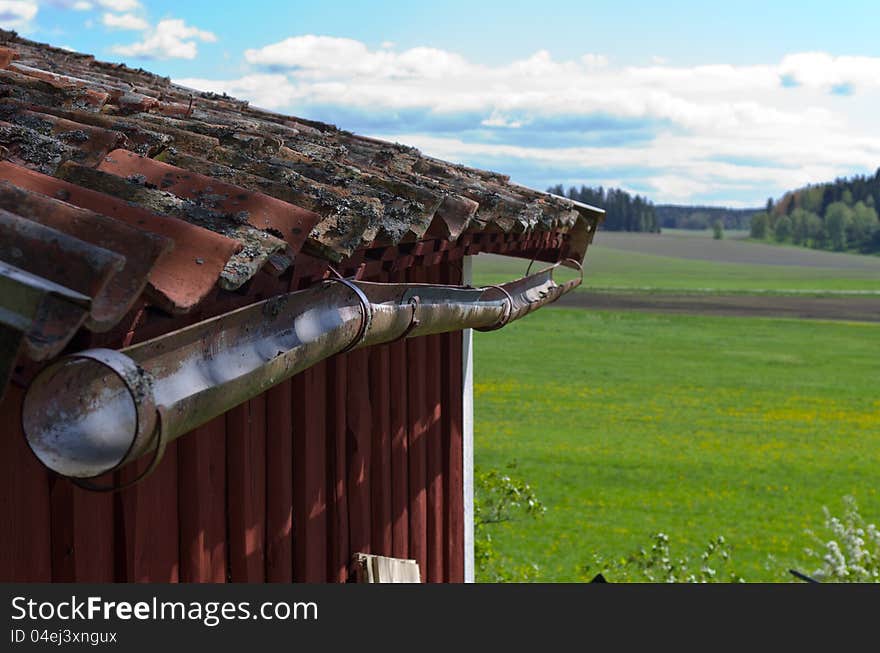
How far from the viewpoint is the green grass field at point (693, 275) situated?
73.9m

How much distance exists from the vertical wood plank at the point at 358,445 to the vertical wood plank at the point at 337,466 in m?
0.03

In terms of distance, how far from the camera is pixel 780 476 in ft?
67.7

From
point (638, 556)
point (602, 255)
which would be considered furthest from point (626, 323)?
point (602, 255)

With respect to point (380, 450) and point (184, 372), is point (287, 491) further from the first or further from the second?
point (184, 372)

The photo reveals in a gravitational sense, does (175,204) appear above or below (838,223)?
below

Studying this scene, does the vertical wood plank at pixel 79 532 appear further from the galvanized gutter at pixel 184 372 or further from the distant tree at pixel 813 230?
the distant tree at pixel 813 230

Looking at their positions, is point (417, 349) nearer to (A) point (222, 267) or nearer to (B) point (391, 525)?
(B) point (391, 525)

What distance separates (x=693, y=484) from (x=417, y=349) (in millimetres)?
15543

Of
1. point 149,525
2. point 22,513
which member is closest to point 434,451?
point 149,525

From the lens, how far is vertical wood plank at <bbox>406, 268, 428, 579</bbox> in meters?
5.12

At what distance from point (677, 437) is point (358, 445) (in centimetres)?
2062

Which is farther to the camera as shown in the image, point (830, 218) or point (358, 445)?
point (830, 218)

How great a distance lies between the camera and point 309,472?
3.86 m

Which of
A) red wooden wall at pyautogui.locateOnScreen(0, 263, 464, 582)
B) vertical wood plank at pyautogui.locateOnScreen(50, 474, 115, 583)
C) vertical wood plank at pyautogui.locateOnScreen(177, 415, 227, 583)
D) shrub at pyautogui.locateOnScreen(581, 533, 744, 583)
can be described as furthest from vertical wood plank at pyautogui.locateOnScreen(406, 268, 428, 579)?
shrub at pyautogui.locateOnScreen(581, 533, 744, 583)
